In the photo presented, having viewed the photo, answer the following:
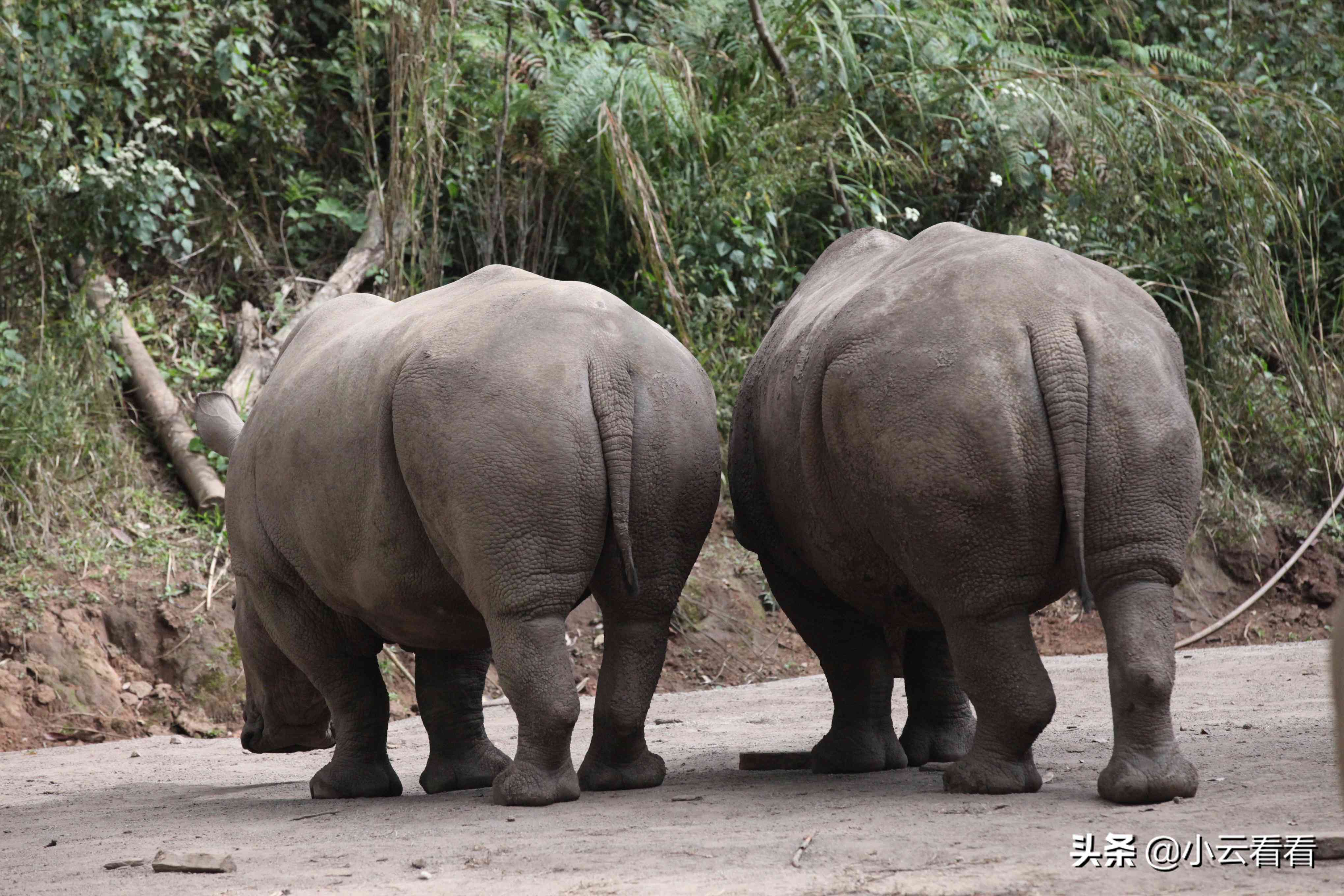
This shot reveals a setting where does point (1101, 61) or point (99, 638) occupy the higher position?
point (1101, 61)

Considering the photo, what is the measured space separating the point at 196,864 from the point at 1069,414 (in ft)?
8.14

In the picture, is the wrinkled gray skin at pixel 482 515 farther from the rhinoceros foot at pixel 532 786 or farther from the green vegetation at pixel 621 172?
the green vegetation at pixel 621 172

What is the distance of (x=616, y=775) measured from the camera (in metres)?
4.84

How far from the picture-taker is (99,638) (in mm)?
8039

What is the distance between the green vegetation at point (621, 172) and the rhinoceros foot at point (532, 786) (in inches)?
178

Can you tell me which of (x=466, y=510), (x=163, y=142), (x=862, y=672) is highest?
(x=163, y=142)

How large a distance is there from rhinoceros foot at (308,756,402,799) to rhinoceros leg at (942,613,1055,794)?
2.11 metres

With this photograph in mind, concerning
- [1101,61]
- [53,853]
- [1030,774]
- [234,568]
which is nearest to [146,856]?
[53,853]

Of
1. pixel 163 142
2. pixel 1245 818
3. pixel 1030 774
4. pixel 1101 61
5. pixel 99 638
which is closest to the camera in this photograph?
pixel 1245 818

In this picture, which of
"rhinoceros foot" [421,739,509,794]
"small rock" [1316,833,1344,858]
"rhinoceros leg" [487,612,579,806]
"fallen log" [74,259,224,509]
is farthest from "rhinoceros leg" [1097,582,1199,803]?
"fallen log" [74,259,224,509]

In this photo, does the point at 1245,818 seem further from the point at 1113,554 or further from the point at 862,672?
the point at 862,672

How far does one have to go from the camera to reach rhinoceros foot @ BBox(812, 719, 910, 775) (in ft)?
17.2

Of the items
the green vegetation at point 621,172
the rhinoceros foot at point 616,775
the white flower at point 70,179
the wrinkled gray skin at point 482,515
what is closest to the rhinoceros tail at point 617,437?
the wrinkled gray skin at point 482,515

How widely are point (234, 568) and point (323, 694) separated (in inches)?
22.8
